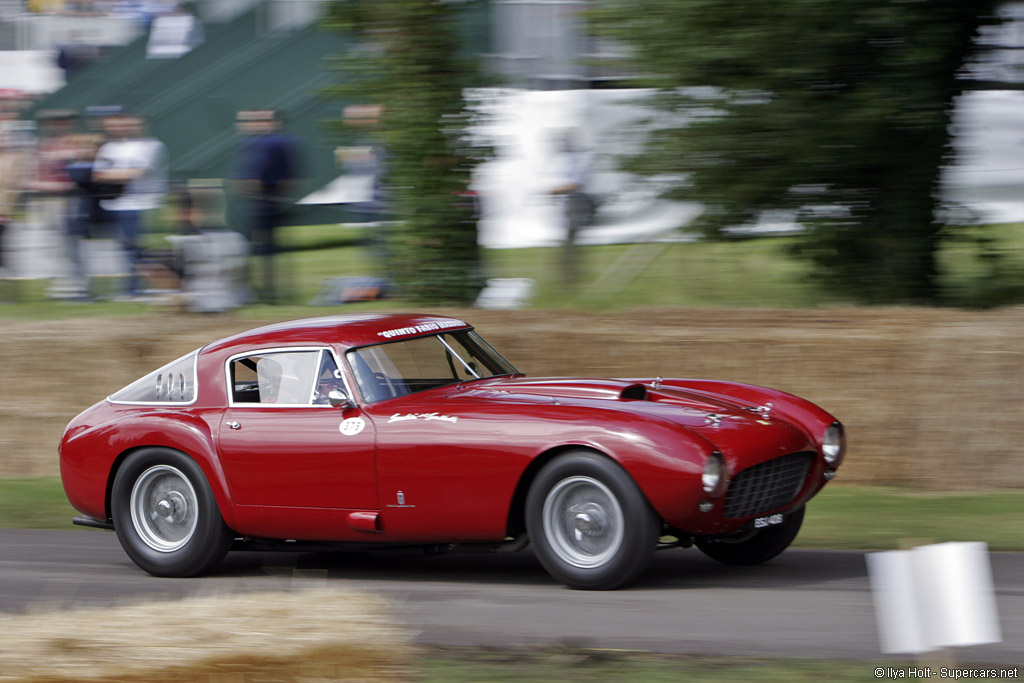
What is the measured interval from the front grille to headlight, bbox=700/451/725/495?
0.13 meters

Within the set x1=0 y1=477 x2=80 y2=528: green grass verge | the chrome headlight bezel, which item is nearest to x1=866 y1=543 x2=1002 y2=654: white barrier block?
the chrome headlight bezel

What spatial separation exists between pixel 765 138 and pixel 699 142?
486 millimetres

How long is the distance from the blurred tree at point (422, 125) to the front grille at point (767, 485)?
5.08 metres

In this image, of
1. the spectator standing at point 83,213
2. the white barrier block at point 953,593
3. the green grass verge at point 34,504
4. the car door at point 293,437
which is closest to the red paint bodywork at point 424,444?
the car door at point 293,437

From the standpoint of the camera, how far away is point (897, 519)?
7.27m

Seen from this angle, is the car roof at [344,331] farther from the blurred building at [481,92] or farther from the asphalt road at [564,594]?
the blurred building at [481,92]

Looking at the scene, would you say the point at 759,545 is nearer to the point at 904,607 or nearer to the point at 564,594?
the point at 564,594

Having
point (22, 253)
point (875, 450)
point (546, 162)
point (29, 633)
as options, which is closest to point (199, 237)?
point (22, 253)

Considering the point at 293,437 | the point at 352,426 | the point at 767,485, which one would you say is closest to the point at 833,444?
the point at 767,485

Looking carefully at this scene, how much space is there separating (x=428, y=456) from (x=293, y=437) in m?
0.77

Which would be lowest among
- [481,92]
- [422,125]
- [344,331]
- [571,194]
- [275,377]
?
[275,377]

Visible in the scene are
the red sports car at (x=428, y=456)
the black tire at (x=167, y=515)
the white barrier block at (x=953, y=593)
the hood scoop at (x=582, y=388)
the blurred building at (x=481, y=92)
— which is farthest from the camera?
the blurred building at (x=481, y=92)

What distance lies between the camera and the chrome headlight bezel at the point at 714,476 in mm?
5523

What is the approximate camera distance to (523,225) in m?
13.0
